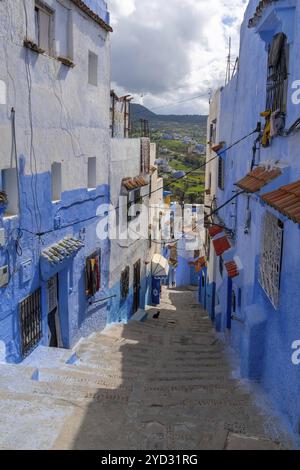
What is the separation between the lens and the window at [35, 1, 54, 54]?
888 cm

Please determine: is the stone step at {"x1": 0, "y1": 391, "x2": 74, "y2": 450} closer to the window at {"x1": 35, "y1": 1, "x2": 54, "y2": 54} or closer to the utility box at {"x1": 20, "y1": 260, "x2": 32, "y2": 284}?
the utility box at {"x1": 20, "y1": 260, "x2": 32, "y2": 284}

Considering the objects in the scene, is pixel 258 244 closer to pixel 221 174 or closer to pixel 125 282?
pixel 221 174

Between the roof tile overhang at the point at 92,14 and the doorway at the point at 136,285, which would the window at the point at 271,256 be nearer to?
the roof tile overhang at the point at 92,14

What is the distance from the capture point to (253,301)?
371 inches

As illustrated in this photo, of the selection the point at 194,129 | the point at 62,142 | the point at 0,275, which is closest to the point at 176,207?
the point at 62,142

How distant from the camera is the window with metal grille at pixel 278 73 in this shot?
7.33 metres

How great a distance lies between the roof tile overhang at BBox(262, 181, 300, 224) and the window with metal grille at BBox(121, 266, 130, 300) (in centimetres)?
1082

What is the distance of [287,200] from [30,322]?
5733mm

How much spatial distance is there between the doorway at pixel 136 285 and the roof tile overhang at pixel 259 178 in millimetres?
11483

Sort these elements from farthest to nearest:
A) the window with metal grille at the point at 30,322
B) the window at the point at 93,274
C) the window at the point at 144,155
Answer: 1. the window at the point at 144,155
2. the window at the point at 93,274
3. the window with metal grille at the point at 30,322

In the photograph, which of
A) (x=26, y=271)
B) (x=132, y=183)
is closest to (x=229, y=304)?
(x=132, y=183)

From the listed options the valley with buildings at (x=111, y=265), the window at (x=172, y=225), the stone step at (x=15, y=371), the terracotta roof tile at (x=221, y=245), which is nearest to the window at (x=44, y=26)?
the valley with buildings at (x=111, y=265)

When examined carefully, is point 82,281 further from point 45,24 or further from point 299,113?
point 299,113

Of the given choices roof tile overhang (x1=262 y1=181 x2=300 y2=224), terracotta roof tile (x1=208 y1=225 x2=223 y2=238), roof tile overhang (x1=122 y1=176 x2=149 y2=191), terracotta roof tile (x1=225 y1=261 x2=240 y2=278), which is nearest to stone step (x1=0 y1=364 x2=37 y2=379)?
roof tile overhang (x1=262 y1=181 x2=300 y2=224)
